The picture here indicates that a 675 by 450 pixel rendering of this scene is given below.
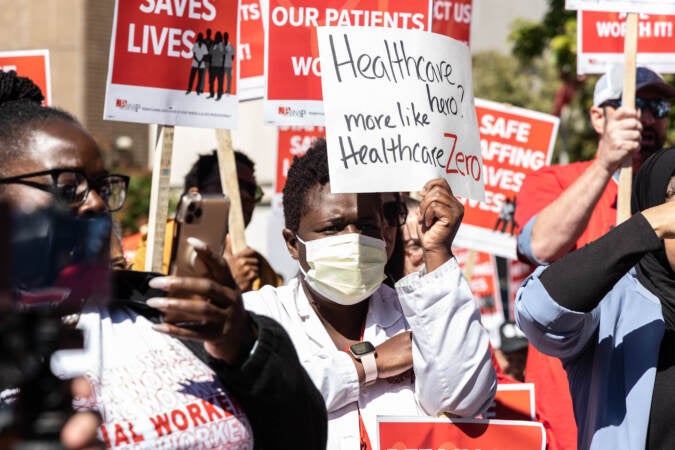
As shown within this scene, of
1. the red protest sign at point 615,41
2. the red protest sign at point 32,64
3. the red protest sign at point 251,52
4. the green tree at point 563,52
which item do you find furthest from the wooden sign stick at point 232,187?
the green tree at point 563,52

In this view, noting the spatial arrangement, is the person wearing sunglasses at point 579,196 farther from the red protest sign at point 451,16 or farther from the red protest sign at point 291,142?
the red protest sign at point 291,142

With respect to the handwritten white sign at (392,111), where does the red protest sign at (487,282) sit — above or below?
below

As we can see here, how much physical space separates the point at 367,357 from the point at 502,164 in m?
3.03

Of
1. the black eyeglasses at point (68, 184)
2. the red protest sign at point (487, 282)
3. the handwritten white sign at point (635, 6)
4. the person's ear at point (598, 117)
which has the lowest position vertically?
the red protest sign at point (487, 282)

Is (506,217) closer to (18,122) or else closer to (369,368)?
(369,368)

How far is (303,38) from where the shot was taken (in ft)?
13.6

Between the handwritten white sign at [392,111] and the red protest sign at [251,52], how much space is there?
4.82ft

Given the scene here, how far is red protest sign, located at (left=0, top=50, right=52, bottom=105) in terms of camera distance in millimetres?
4492

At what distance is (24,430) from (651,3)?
3403mm

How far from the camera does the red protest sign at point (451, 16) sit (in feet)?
15.4

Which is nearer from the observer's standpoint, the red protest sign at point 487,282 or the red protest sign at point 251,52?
the red protest sign at point 251,52

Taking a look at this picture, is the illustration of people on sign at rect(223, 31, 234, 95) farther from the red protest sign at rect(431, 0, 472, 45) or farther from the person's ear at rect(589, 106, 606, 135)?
the person's ear at rect(589, 106, 606, 135)

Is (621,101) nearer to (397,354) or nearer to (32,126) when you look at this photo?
(397,354)

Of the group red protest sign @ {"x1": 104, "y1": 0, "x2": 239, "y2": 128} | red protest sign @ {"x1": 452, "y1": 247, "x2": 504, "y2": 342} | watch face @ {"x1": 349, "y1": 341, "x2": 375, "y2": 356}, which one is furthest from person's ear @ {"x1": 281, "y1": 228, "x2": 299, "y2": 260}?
red protest sign @ {"x1": 452, "y1": 247, "x2": 504, "y2": 342}
